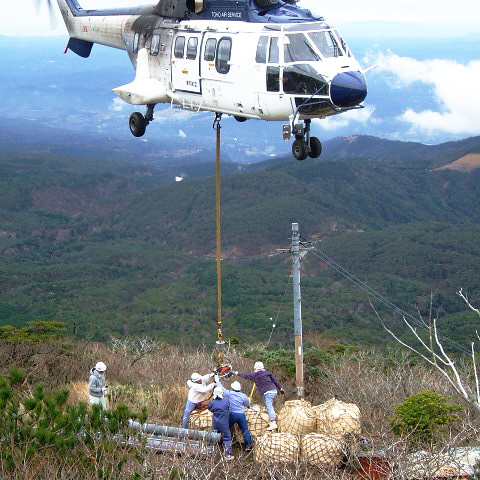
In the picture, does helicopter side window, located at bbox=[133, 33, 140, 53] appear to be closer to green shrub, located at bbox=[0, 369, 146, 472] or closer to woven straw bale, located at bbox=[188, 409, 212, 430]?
woven straw bale, located at bbox=[188, 409, 212, 430]

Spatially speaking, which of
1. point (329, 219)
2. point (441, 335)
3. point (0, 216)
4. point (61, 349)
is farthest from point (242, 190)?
point (61, 349)

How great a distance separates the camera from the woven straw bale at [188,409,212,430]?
1755cm

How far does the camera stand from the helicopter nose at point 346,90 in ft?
56.0

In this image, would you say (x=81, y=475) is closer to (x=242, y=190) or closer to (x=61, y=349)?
(x=61, y=349)

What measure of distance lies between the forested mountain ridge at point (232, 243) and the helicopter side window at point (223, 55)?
168 ft

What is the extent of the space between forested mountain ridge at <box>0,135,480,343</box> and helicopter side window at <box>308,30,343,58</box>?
52.5m

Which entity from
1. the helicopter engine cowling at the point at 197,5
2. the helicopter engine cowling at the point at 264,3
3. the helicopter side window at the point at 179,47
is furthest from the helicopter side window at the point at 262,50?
the helicopter side window at the point at 179,47

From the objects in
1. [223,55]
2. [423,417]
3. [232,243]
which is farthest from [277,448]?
[232,243]

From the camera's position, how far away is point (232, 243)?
128m

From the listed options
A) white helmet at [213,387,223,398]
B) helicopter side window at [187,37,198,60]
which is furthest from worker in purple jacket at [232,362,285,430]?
helicopter side window at [187,37,198,60]

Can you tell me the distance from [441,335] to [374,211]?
8595 cm

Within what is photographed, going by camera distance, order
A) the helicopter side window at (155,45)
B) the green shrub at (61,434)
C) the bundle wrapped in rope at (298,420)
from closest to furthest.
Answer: the green shrub at (61,434) < the bundle wrapped in rope at (298,420) < the helicopter side window at (155,45)

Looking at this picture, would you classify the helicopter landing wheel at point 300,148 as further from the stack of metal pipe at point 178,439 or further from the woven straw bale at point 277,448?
the stack of metal pipe at point 178,439

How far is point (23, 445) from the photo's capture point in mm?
13953
